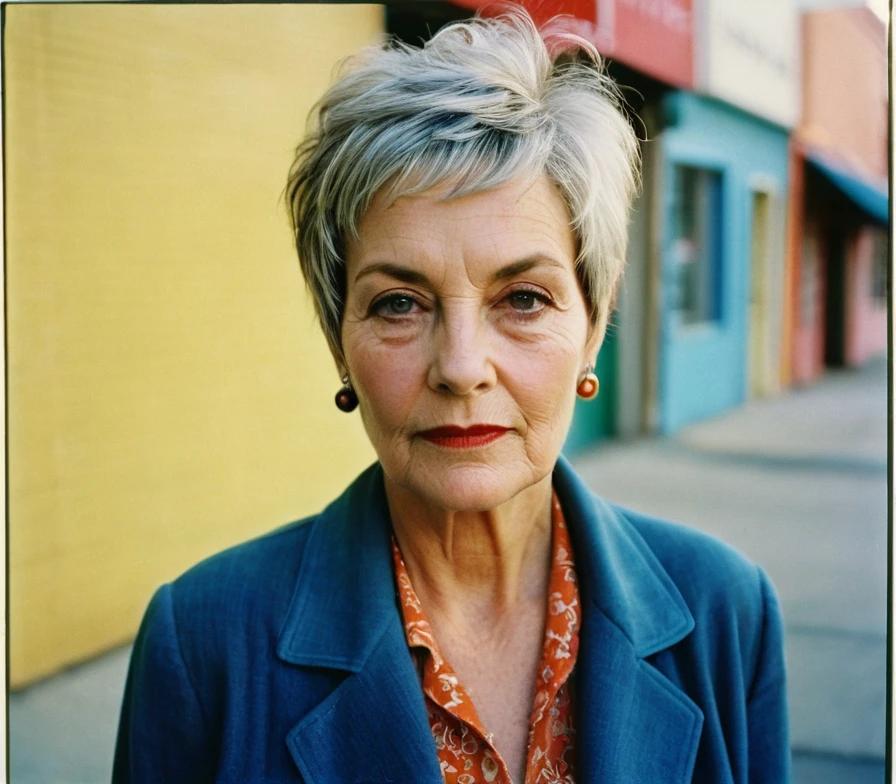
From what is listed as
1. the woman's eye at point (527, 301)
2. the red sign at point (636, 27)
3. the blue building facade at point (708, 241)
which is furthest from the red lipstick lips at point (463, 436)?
the blue building facade at point (708, 241)

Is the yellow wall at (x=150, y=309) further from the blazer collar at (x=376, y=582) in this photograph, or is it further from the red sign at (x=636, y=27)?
the blazer collar at (x=376, y=582)

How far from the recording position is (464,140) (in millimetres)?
1309

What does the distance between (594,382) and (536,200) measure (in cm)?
34

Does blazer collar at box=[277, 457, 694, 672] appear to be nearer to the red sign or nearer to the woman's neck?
the woman's neck

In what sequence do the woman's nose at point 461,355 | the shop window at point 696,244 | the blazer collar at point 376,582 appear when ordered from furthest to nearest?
the shop window at point 696,244 → the blazer collar at point 376,582 → the woman's nose at point 461,355

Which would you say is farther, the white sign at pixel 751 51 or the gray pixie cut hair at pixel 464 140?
the white sign at pixel 751 51

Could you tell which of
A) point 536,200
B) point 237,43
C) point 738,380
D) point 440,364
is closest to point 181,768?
point 440,364

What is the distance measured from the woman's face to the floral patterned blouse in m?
0.21

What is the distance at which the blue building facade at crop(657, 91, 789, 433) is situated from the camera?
118 inches

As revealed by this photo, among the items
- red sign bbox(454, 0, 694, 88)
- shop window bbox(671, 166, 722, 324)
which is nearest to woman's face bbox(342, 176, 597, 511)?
red sign bbox(454, 0, 694, 88)

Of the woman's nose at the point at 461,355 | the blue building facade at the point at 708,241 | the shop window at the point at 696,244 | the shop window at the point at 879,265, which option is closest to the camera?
the woman's nose at the point at 461,355

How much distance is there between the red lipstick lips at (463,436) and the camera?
53.5 inches

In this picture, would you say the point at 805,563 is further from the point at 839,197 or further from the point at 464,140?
the point at 464,140

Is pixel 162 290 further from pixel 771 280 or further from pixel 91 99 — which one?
pixel 771 280
